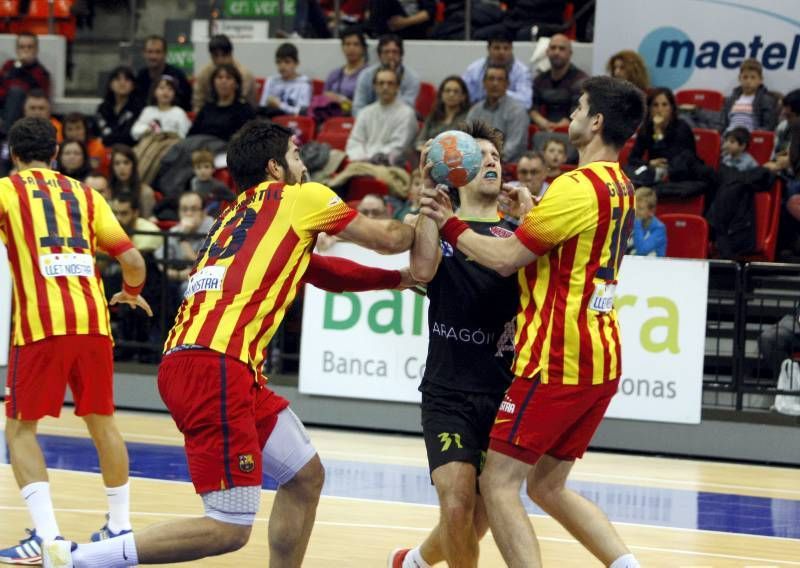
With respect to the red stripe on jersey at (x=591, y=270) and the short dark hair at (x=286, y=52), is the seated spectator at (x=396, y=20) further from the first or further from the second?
the red stripe on jersey at (x=591, y=270)

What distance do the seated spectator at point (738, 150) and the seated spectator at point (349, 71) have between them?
13.6 ft

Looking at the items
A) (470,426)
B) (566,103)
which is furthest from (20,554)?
(566,103)

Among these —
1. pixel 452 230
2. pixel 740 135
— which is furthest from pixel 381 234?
pixel 740 135

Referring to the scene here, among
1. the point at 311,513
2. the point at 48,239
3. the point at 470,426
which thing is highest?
the point at 48,239

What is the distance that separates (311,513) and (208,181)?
8.02 metres

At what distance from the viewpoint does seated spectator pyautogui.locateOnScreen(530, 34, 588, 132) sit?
13709mm

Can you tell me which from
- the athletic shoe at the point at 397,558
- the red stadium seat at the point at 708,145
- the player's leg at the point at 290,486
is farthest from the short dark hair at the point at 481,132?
the red stadium seat at the point at 708,145

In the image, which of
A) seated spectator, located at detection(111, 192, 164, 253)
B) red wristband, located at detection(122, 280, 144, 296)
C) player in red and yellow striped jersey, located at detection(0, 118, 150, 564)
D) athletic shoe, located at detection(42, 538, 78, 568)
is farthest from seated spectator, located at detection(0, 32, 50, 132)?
athletic shoe, located at detection(42, 538, 78, 568)

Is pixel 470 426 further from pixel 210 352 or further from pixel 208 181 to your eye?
pixel 208 181

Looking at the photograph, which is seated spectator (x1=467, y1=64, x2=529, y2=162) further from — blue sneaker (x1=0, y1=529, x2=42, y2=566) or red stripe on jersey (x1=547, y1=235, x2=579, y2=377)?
red stripe on jersey (x1=547, y1=235, x2=579, y2=377)

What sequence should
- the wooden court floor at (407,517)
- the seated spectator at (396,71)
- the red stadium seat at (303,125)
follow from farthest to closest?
the red stadium seat at (303,125), the seated spectator at (396,71), the wooden court floor at (407,517)

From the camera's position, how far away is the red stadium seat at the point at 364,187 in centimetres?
1286

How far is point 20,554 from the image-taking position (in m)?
6.70

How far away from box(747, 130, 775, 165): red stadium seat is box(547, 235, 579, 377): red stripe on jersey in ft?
26.4
